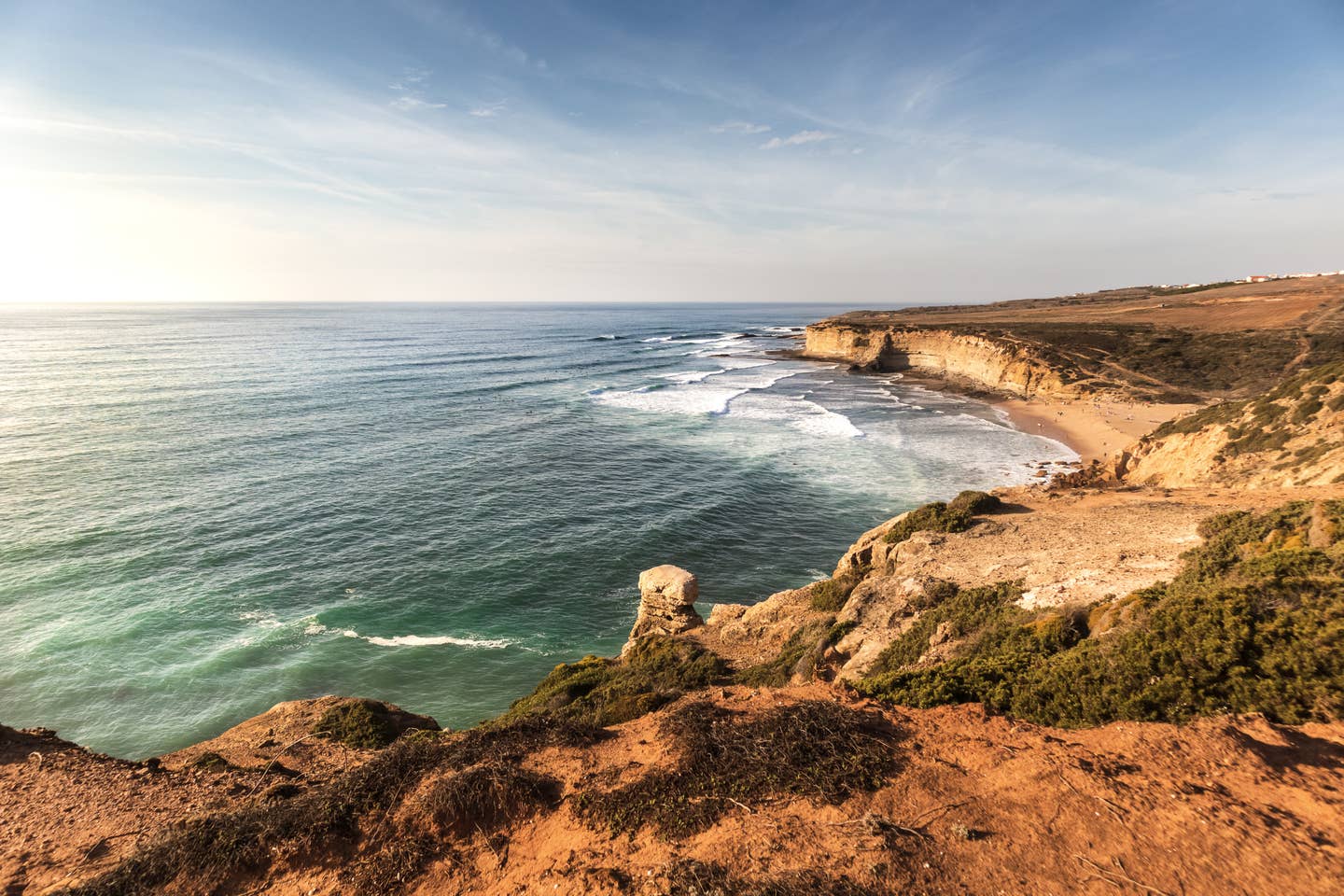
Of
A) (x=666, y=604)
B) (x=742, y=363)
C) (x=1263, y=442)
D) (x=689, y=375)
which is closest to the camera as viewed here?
(x=666, y=604)

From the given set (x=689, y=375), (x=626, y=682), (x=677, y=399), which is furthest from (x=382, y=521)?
(x=689, y=375)

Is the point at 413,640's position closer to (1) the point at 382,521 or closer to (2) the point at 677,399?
(1) the point at 382,521

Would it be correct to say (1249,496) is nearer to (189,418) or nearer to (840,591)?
(840,591)

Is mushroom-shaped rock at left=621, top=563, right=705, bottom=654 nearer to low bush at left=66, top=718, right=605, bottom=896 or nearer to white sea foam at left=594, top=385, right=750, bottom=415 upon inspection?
low bush at left=66, top=718, right=605, bottom=896

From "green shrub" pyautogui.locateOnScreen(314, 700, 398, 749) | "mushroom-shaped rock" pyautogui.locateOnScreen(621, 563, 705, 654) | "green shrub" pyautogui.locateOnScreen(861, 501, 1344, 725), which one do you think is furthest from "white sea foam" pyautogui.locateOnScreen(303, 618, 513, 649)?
"green shrub" pyautogui.locateOnScreen(861, 501, 1344, 725)

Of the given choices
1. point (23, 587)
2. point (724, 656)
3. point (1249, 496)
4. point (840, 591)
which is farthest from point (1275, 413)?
point (23, 587)

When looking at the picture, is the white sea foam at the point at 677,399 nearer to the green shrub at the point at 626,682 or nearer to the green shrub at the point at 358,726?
the green shrub at the point at 626,682

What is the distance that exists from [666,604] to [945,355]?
82.6 meters

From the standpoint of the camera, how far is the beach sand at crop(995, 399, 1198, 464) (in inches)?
1833

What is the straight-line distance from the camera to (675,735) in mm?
9383

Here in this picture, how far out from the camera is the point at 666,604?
21453mm

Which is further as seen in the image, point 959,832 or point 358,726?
point 358,726

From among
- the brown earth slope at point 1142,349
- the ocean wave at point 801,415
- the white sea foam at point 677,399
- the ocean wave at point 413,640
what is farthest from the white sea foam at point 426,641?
the brown earth slope at point 1142,349

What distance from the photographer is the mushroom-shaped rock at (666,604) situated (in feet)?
69.1
